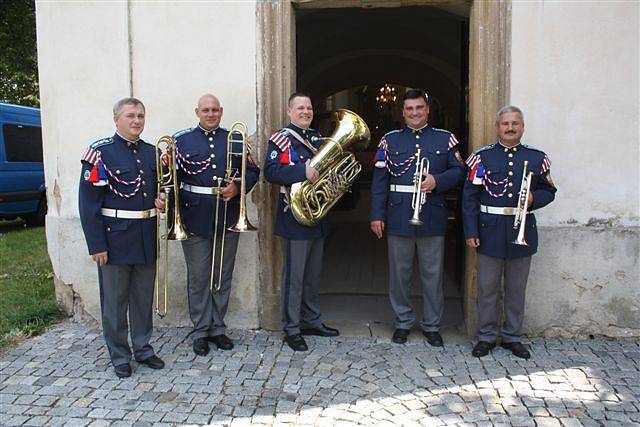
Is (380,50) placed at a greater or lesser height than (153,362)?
greater

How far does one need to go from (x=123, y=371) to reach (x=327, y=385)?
1.45m

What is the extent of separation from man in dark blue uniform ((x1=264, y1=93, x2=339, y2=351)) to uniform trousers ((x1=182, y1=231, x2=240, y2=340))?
446mm

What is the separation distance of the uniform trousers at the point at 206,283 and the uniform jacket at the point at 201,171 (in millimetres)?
139

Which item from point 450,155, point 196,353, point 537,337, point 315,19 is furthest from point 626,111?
point 315,19

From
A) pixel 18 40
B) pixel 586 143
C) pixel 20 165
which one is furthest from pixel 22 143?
pixel 586 143

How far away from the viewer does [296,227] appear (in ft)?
15.4

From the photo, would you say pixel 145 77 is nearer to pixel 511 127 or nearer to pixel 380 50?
pixel 511 127

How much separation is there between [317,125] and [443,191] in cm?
833

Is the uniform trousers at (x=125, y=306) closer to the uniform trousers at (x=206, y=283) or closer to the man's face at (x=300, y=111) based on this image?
the uniform trousers at (x=206, y=283)

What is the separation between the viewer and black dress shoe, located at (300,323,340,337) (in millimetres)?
5035

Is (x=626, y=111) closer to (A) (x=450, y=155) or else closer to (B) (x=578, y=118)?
(B) (x=578, y=118)

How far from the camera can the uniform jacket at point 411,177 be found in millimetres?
4699

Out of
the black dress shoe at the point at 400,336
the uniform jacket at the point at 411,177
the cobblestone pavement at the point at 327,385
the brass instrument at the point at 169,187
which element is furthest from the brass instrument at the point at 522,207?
the brass instrument at the point at 169,187

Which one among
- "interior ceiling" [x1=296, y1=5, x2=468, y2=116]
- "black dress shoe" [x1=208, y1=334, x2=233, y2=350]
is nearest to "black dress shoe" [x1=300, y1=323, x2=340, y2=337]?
"black dress shoe" [x1=208, y1=334, x2=233, y2=350]
